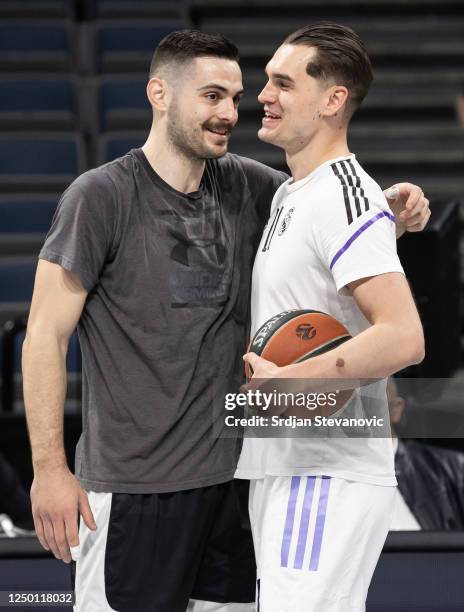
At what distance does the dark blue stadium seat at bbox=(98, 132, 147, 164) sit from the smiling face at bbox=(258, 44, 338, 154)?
14.1 ft

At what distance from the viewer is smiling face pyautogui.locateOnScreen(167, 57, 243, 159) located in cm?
253

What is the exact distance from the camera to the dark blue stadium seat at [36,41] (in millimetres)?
7730

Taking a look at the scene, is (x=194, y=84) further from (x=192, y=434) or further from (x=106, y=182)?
(x=192, y=434)

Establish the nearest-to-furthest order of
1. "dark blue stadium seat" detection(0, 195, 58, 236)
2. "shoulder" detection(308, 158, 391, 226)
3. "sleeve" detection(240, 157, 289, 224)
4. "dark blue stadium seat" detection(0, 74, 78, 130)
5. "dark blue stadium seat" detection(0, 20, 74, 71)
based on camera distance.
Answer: "shoulder" detection(308, 158, 391, 226), "sleeve" detection(240, 157, 289, 224), "dark blue stadium seat" detection(0, 195, 58, 236), "dark blue stadium seat" detection(0, 74, 78, 130), "dark blue stadium seat" detection(0, 20, 74, 71)

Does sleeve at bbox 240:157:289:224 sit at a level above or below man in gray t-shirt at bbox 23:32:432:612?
above

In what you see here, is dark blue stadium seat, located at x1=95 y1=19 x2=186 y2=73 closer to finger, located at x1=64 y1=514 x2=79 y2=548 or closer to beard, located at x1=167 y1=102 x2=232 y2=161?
beard, located at x1=167 y1=102 x2=232 y2=161

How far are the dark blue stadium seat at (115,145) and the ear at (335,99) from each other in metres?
4.38

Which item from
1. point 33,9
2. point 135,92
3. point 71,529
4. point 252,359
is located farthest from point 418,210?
point 33,9

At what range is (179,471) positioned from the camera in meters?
2.44

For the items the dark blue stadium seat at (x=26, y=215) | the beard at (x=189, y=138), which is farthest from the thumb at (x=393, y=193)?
the dark blue stadium seat at (x=26, y=215)

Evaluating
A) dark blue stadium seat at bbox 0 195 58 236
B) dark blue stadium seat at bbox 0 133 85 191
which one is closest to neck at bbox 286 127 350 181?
dark blue stadium seat at bbox 0 195 58 236

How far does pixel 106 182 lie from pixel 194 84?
0.33m

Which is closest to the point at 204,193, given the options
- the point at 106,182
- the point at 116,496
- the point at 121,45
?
the point at 106,182

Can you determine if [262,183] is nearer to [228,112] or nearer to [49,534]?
[228,112]
